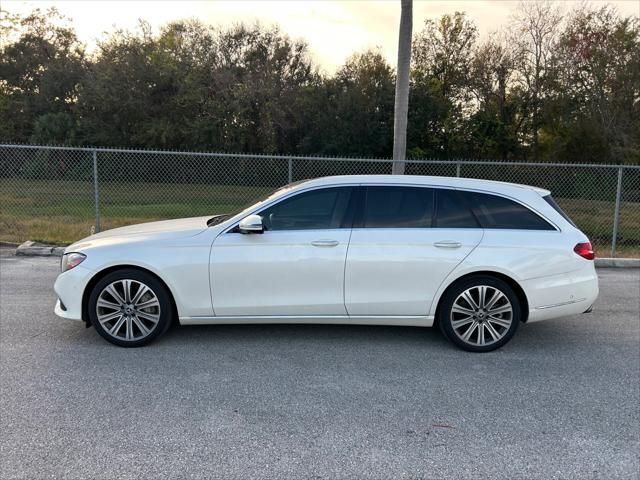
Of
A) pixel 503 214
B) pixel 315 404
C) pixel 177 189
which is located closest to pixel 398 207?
pixel 503 214

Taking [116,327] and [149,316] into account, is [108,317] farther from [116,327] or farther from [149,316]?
[149,316]

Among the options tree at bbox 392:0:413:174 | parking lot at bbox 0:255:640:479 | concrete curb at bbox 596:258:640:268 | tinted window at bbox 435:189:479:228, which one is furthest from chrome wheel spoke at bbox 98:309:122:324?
concrete curb at bbox 596:258:640:268

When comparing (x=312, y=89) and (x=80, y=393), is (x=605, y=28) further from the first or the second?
(x=80, y=393)

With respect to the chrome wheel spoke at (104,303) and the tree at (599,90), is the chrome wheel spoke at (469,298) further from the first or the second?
the tree at (599,90)

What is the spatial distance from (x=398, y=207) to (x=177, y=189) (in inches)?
439

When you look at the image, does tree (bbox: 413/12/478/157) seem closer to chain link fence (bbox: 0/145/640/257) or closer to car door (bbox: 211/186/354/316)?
chain link fence (bbox: 0/145/640/257)

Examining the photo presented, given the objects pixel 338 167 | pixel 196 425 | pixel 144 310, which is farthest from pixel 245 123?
pixel 196 425

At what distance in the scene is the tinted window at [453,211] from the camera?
4.74m

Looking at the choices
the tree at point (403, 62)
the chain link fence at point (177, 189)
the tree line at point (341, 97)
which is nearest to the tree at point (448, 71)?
the tree line at point (341, 97)

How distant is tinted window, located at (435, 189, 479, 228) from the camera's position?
474 centimetres

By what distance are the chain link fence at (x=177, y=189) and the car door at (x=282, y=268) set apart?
6.98m

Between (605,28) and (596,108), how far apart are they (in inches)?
153

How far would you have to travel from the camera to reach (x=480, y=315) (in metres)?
4.70

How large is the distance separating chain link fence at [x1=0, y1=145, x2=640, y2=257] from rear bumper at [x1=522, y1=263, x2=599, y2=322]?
659cm
